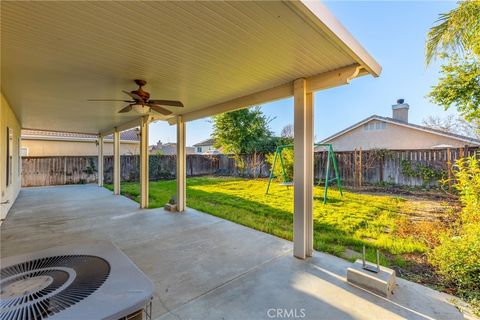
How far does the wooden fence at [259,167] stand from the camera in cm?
717

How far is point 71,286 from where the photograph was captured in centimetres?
95

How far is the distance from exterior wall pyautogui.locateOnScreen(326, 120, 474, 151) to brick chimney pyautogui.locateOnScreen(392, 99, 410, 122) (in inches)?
32.0

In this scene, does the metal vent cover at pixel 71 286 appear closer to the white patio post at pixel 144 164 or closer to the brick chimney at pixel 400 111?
the white patio post at pixel 144 164

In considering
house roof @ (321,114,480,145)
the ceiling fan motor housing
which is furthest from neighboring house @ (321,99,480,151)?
the ceiling fan motor housing

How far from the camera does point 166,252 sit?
3.21 m

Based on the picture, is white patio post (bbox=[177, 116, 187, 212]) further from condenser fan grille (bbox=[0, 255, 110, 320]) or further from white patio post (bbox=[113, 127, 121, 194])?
condenser fan grille (bbox=[0, 255, 110, 320])

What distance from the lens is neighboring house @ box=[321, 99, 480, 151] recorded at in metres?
10.8

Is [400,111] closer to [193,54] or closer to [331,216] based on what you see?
[331,216]

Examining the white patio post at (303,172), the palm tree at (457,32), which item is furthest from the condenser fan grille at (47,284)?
the palm tree at (457,32)

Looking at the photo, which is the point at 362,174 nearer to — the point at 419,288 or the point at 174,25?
the point at 419,288

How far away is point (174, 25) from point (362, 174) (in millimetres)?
8539

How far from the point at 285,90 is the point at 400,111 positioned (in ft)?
41.0

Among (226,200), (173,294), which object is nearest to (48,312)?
(173,294)

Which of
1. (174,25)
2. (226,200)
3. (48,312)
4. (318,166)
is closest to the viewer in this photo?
(48,312)
